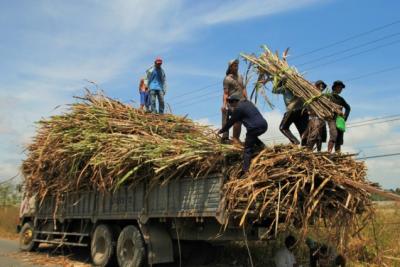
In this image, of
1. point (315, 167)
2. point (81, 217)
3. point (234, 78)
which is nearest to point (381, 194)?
point (315, 167)

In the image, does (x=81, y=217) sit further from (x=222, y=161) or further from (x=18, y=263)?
(x=222, y=161)

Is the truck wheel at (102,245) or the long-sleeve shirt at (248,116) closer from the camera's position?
the long-sleeve shirt at (248,116)

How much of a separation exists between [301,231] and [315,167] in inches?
32.3

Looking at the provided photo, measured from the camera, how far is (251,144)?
664cm

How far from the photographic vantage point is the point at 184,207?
24.2ft

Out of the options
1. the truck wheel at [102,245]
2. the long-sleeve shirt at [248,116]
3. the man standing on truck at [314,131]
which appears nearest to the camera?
the long-sleeve shirt at [248,116]

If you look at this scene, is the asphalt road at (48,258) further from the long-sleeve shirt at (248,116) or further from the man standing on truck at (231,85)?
the long-sleeve shirt at (248,116)

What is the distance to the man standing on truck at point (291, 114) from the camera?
738cm

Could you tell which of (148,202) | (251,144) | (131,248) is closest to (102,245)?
(131,248)

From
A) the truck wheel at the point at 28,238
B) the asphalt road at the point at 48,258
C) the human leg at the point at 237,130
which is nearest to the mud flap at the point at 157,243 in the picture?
the asphalt road at the point at 48,258

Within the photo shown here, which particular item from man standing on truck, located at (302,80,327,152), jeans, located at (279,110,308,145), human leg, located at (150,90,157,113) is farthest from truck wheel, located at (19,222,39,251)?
man standing on truck, located at (302,80,327,152)

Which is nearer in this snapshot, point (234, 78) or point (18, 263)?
point (234, 78)

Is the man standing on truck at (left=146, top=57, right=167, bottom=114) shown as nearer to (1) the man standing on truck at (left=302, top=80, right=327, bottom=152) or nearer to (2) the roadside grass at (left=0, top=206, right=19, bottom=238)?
(1) the man standing on truck at (left=302, top=80, right=327, bottom=152)

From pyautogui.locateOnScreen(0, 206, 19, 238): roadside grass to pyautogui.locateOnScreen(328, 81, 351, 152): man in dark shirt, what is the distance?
44.9 feet
